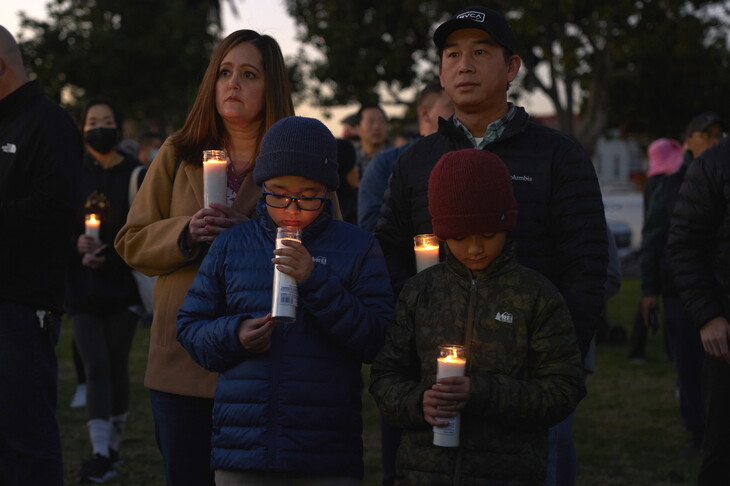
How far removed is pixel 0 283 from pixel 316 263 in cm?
191

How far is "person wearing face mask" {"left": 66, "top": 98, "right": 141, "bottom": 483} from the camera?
698cm

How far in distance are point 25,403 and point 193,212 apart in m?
1.27

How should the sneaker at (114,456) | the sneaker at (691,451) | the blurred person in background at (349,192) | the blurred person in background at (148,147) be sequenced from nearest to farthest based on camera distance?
1. the sneaker at (114,456)
2. the sneaker at (691,451)
3. the blurred person in background at (349,192)
4. the blurred person in background at (148,147)

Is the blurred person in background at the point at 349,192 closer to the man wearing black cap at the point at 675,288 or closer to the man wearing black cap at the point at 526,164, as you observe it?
the man wearing black cap at the point at 675,288

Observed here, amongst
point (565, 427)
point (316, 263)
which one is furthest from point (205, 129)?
point (565, 427)

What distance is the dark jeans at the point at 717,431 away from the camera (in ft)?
15.9

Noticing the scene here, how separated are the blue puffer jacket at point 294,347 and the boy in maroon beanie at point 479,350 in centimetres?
16

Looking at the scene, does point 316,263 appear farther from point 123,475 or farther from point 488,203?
point 123,475

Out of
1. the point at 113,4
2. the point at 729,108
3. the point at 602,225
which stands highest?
the point at 113,4

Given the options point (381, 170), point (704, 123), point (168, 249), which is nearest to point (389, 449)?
point (381, 170)

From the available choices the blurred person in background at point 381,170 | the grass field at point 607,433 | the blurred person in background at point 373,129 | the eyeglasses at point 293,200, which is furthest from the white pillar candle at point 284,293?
the blurred person in background at point 373,129

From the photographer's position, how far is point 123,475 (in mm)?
7082

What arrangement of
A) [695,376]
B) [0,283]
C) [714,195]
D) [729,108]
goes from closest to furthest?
1. [0,283]
2. [714,195]
3. [695,376]
4. [729,108]

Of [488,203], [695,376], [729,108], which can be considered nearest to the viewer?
[488,203]
